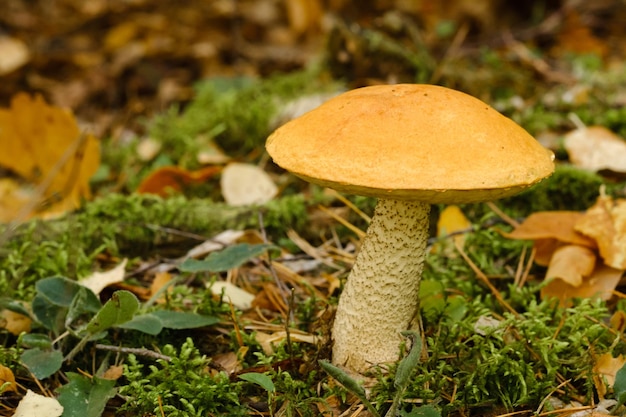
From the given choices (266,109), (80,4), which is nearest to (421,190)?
(266,109)

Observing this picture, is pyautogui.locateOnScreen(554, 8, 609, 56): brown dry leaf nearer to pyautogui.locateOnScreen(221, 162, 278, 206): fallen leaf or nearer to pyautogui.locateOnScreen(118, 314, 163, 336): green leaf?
pyautogui.locateOnScreen(221, 162, 278, 206): fallen leaf

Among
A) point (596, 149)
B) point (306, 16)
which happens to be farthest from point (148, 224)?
point (306, 16)

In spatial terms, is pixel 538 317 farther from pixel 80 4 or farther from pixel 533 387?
pixel 80 4

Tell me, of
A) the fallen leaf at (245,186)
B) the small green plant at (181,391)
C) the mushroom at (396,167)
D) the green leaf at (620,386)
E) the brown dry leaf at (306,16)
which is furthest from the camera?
the brown dry leaf at (306,16)

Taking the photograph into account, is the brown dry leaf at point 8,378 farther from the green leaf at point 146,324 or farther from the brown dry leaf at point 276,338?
the brown dry leaf at point 276,338

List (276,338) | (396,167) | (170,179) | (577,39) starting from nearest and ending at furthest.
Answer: (396,167), (276,338), (170,179), (577,39)

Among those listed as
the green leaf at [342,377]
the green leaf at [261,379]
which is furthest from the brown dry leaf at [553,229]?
the green leaf at [261,379]

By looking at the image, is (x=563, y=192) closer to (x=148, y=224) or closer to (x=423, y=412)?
(x=423, y=412)
